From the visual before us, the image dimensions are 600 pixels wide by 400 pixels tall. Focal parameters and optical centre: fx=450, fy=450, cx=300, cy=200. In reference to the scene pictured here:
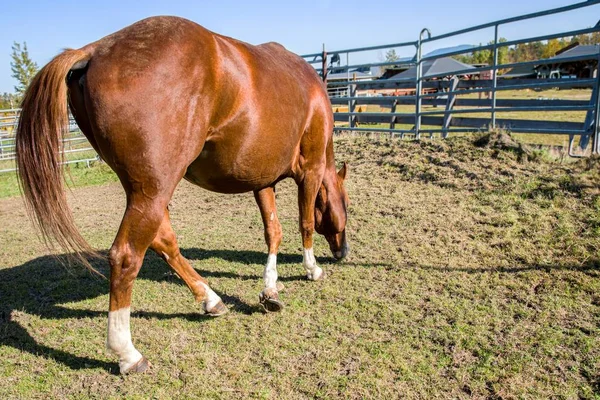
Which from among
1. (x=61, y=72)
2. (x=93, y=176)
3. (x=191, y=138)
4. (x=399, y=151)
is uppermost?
(x=61, y=72)

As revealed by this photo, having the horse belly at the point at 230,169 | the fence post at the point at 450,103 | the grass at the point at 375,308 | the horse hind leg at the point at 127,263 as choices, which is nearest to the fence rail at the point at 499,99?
the fence post at the point at 450,103

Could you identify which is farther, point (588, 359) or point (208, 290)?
point (208, 290)

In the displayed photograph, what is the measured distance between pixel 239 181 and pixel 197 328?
117 centimetres

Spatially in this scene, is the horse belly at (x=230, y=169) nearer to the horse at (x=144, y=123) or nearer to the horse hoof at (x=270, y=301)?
the horse at (x=144, y=123)

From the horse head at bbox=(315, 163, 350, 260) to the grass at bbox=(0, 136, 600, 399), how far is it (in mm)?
213

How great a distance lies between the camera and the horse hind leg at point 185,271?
3.53 meters

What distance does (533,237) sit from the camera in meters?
4.60

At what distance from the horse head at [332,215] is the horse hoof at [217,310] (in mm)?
1445

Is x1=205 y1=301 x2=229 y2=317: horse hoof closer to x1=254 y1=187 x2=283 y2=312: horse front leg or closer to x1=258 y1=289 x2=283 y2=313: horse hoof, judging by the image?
x1=258 y1=289 x2=283 y2=313: horse hoof

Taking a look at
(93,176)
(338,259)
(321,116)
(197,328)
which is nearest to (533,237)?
(338,259)

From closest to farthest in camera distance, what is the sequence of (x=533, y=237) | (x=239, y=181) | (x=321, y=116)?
(x=239, y=181) → (x=321, y=116) → (x=533, y=237)

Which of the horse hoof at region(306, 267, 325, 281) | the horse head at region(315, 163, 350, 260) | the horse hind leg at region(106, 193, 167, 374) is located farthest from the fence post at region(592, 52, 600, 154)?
the horse hind leg at region(106, 193, 167, 374)

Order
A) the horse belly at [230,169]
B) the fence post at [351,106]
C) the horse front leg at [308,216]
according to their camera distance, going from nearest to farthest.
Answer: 1. the horse belly at [230,169]
2. the horse front leg at [308,216]
3. the fence post at [351,106]

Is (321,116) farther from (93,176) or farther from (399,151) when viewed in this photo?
(93,176)
